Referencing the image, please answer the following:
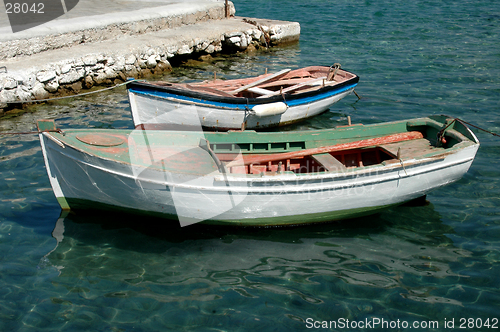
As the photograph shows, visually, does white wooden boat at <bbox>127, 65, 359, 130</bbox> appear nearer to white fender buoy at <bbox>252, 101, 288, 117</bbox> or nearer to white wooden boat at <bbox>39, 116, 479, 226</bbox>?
white fender buoy at <bbox>252, 101, 288, 117</bbox>

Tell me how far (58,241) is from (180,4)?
43.9 feet

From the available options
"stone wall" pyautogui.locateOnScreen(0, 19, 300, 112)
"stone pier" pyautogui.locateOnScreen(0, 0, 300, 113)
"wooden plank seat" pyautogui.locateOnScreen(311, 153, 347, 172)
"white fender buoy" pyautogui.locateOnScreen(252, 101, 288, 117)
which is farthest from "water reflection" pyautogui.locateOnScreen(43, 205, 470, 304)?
"stone pier" pyautogui.locateOnScreen(0, 0, 300, 113)

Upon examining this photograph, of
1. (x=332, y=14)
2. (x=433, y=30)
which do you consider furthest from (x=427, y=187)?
(x=332, y=14)

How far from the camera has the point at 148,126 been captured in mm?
10109

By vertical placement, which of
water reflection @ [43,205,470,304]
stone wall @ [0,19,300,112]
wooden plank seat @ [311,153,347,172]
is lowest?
water reflection @ [43,205,470,304]

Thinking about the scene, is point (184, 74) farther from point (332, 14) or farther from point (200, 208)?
point (332, 14)

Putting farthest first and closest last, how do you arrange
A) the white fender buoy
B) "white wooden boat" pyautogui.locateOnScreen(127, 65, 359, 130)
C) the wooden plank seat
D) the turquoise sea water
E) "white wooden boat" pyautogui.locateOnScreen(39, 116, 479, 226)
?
1. the white fender buoy
2. "white wooden boat" pyautogui.locateOnScreen(127, 65, 359, 130)
3. the wooden plank seat
4. "white wooden boat" pyautogui.locateOnScreen(39, 116, 479, 226)
5. the turquoise sea water

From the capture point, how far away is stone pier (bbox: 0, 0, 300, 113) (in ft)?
39.7

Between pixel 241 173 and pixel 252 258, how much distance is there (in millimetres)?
1356

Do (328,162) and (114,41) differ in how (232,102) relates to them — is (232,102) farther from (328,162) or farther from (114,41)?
(114,41)

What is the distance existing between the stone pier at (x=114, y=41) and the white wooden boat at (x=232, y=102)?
363 centimetres

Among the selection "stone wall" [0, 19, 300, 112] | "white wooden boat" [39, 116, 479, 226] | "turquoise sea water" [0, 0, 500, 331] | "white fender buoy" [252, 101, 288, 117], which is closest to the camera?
"turquoise sea water" [0, 0, 500, 331]

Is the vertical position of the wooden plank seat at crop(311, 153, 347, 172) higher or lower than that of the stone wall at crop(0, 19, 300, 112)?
lower

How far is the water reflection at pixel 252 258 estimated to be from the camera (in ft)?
20.0
